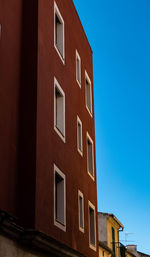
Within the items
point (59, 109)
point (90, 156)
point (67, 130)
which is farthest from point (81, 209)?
point (59, 109)

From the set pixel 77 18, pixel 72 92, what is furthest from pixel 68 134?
pixel 77 18

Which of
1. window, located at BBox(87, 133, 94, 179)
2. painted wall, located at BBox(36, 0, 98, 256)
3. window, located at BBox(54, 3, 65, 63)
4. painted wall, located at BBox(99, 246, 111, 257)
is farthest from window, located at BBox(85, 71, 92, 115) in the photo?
painted wall, located at BBox(99, 246, 111, 257)

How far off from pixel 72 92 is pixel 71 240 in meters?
6.28

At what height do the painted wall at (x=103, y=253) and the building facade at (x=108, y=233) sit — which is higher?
the building facade at (x=108, y=233)

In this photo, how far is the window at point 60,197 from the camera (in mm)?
17359

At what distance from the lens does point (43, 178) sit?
15656mm

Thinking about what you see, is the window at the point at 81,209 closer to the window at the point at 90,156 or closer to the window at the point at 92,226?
the window at the point at 92,226

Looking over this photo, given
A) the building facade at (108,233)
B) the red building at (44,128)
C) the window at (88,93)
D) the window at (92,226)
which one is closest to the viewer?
the red building at (44,128)

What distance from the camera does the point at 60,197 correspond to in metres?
17.9

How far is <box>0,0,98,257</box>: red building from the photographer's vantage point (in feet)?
48.0

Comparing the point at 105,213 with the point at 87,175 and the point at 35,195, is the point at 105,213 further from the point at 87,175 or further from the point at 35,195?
the point at 35,195

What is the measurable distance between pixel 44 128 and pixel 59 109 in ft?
9.47

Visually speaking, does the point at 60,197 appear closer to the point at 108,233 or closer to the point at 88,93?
the point at 88,93

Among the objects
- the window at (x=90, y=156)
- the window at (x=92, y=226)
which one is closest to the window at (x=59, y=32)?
the window at (x=90, y=156)
